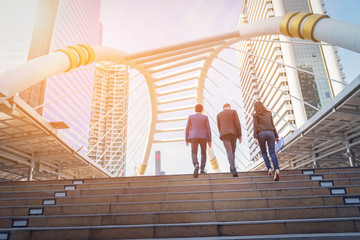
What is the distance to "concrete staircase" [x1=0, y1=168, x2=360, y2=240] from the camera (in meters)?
3.59

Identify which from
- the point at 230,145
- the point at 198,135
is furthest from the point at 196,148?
the point at 230,145

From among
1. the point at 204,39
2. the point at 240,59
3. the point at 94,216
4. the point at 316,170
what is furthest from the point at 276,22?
the point at 240,59

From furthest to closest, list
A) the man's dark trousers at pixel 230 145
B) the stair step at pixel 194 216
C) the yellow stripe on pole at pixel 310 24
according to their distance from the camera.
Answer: the yellow stripe on pole at pixel 310 24 → the man's dark trousers at pixel 230 145 → the stair step at pixel 194 216

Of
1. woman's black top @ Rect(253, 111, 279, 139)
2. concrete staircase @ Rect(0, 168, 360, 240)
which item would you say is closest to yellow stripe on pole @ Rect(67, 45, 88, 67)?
concrete staircase @ Rect(0, 168, 360, 240)

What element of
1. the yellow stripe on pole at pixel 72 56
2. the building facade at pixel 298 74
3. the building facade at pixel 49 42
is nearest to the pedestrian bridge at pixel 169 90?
the yellow stripe on pole at pixel 72 56

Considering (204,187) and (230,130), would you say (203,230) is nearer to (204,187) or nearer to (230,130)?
(204,187)

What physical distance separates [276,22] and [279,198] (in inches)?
286

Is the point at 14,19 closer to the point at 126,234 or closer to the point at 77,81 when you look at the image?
the point at 77,81

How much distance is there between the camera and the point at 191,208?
471cm

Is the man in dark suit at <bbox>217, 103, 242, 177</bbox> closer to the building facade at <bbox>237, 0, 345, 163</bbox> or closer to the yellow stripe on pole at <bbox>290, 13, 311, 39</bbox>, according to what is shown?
the yellow stripe on pole at <bbox>290, 13, 311, 39</bbox>

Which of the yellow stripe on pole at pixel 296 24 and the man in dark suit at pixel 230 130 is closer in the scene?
the man in dark suit at pixel 230 130

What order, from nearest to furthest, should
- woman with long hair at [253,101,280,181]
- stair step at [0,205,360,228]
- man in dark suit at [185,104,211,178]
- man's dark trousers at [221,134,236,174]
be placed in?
stair step at [0,205,360,228] < woman with long hair at [253,101,280,181] < man's dark trousers at [221,134,236,174] < man in dark suit at [185,104,211,178]

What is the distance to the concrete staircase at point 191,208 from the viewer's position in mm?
3594

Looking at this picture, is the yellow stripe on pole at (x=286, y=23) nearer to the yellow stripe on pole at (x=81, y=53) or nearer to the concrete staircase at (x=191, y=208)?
the concrete staircase at (x=191, y=208)
